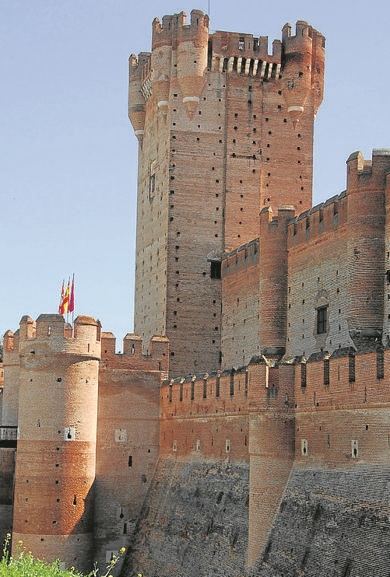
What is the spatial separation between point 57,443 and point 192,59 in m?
17.5

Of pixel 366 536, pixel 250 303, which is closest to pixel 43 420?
pixel 250 303

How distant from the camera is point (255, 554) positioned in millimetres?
23703

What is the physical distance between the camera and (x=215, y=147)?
42188 mm

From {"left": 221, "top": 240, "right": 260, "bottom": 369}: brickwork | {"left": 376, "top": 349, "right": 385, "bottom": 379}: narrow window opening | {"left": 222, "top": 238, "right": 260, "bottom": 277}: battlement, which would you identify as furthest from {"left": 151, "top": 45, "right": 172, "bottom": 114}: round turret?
{"left": 376, "top": 349, "right": 385, "bottom": 379}: narrow window opening

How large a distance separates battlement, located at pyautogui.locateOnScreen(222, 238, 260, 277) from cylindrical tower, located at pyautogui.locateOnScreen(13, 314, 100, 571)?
6.74 meters

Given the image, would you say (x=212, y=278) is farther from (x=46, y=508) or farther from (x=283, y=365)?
(x=283, y=365)

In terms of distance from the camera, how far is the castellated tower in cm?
4166

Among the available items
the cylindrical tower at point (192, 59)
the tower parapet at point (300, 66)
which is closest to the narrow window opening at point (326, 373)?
the cylindrical tower at point (192, 59)

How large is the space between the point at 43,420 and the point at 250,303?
352 inches

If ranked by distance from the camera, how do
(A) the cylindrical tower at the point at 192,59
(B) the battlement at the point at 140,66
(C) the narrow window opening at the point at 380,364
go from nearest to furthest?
(C) the narrow window opening at the point at 380,364 < (A) the cylindrical tower at the point at 192,59 < (B) the battlement at the point at 140,66

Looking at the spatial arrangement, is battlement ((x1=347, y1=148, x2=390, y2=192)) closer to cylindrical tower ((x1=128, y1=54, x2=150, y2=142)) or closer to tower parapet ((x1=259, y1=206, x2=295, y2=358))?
tower parapet ((x1=259, y1=206, x2=295, y2=358))

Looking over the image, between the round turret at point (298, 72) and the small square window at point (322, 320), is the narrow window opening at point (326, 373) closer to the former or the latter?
the small square window at point (322, 320)

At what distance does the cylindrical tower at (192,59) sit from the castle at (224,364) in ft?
0.23

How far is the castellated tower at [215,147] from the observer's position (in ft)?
137
